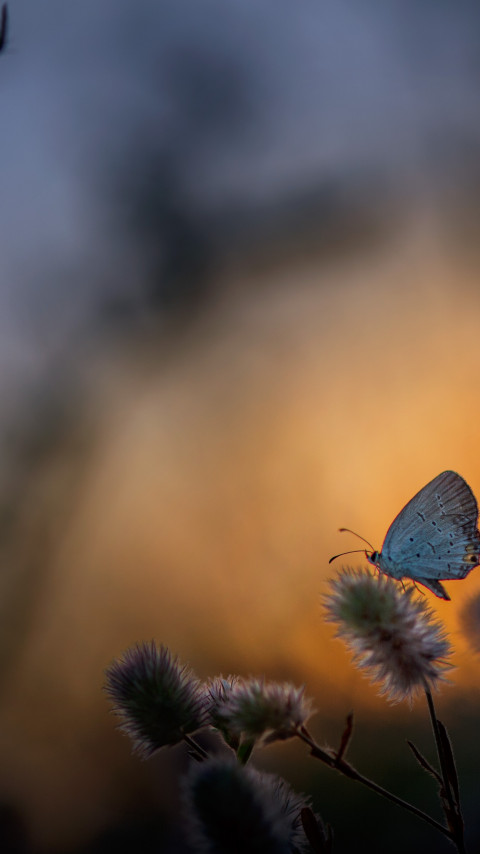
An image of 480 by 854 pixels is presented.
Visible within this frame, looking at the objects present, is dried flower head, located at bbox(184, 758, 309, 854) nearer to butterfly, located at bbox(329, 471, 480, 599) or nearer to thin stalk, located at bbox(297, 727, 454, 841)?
thin stalk, located at bbox(297, 727, 454, 841)

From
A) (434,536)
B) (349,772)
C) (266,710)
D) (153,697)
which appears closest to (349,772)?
(349,772)

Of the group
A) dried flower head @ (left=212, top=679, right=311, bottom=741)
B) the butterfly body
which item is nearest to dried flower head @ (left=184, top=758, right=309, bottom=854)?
dried flower head @ (left=212, top=679, right=311, bottom=741)

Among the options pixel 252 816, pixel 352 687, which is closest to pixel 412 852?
pixel 352 687

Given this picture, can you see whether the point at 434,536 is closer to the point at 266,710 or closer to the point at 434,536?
the point at 434,536

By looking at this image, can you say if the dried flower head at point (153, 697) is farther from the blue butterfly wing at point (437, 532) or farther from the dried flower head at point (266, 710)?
Answer: the blue butterfly wing at point (437, 532)

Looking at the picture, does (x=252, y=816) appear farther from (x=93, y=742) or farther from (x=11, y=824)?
(x=93, y=742)
